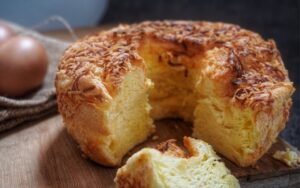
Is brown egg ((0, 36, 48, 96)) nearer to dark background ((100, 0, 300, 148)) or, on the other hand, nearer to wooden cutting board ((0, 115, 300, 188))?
wooden cutting board ((0, 115, 300, 188))

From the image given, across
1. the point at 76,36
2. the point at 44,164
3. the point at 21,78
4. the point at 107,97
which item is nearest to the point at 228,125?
the point at 107,97

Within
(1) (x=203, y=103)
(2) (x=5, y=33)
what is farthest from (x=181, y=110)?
(2) (x=5, y=33)

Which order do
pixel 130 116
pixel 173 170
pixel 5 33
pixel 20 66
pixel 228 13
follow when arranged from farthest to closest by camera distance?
pixel 228 13
pixel 5 33
pixel 20 66
pixel 130 116
pixel 173 170

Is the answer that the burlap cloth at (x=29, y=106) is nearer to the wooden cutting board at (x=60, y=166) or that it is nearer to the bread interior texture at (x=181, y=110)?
the wooden cutting board at (x=60, y=166)

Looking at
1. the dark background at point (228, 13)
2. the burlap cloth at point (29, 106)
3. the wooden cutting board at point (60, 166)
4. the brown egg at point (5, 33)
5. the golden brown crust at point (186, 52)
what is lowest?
the wooden cutting board at point (60, 166)

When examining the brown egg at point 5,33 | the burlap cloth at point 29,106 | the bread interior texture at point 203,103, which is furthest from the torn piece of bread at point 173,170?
the brown egg at point 5,33

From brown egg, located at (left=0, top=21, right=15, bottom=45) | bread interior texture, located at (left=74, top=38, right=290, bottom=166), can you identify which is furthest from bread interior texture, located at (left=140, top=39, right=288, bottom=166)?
brown egg, located at (left=0, top=21, right=15, bottom=45)

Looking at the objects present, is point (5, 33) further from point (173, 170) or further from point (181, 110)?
point (173, 170)
